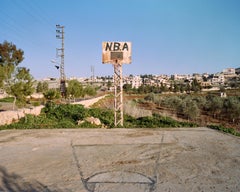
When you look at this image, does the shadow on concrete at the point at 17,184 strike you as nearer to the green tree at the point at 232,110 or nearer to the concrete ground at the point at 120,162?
the concrete ground at the point at 120,162

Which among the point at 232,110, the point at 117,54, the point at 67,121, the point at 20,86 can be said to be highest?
the point at 117,54

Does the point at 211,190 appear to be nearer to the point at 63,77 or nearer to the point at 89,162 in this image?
the point at 89,162

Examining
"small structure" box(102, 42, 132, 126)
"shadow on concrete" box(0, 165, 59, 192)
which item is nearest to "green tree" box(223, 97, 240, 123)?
"small structure" box(102, 42, 132, 126)

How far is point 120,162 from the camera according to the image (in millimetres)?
6336

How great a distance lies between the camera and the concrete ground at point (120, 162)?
4.78m

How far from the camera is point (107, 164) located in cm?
619

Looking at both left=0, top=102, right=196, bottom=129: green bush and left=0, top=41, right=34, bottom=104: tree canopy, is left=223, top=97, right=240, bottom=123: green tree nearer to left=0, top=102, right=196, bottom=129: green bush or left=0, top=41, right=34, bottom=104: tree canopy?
left=0, top=102, right=196, bottom=129: green bush

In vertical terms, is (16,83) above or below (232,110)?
above

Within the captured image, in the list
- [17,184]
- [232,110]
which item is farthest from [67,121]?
[232,110]

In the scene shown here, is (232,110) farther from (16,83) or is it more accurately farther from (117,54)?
(16,83)

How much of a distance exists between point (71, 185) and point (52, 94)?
56.8 ft

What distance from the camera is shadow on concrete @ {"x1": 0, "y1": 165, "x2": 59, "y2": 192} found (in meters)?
4.53

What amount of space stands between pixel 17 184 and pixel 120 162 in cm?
267

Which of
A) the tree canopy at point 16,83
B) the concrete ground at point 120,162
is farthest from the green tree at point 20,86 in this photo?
the concrete ground at point 120,162
